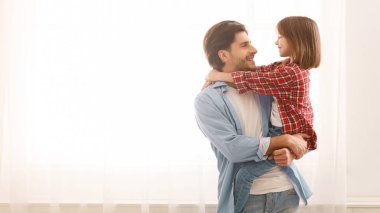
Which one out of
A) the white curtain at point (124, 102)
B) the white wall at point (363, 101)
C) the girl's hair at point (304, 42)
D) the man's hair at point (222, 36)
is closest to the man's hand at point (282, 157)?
the girl's hair at point (304, 42)

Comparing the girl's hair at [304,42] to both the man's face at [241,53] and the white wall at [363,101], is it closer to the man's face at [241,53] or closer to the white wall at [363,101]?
the man's face at [241,53]

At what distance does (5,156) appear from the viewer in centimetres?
283

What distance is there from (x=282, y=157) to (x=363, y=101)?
3.77ft

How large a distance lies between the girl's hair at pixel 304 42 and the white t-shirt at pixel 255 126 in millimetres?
246

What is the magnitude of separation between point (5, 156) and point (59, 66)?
0.60 meters

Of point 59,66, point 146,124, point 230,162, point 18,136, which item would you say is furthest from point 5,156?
point 230,162

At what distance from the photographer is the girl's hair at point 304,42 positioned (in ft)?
6.66

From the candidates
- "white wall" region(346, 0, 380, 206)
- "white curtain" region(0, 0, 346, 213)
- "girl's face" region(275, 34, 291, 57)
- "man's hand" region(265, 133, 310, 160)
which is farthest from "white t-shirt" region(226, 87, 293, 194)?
"white wall" region(346, 0, 380, 206)

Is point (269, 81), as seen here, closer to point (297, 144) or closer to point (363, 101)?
point (297, 144)

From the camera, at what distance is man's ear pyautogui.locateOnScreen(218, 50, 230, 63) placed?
2.10 metres

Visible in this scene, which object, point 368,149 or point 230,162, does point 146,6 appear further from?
point 368,149

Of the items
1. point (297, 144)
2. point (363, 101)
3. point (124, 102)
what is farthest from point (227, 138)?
point (363, 101)

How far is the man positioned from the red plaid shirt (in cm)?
7

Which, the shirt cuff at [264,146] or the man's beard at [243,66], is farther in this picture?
the man's beard at [243,66]
